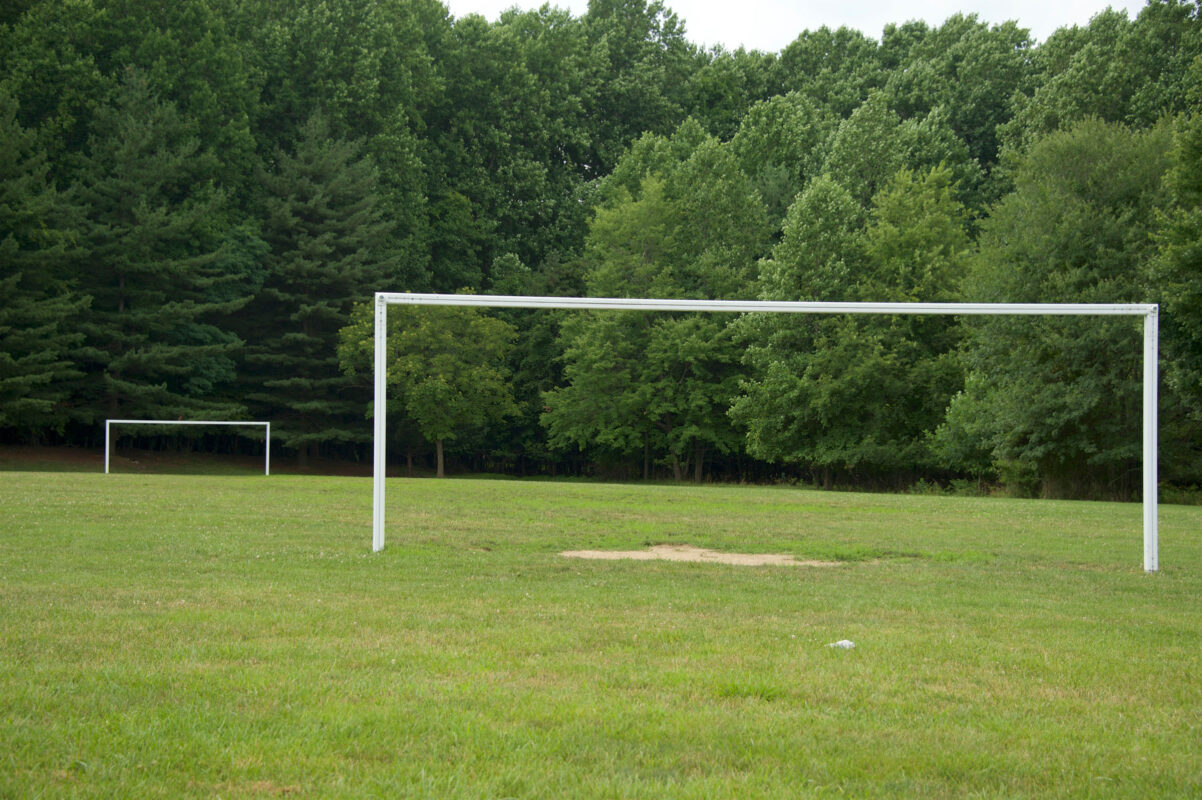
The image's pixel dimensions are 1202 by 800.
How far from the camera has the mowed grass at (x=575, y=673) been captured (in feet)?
15.5

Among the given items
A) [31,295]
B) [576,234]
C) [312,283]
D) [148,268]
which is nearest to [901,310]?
[31,295]

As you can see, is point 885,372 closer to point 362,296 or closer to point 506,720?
point 362,296

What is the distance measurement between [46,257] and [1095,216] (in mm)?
41908

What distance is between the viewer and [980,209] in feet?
178

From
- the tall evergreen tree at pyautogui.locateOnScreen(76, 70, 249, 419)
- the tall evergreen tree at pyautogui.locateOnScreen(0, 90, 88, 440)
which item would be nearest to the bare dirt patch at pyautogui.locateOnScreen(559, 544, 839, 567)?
the tall evergreen tree at pyautogui.locateOnScreen(0, 90, 88, 440)

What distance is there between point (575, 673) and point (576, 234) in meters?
59.8

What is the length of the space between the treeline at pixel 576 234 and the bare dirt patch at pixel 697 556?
985 inches

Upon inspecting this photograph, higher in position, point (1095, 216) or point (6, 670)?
point (1095, 216)

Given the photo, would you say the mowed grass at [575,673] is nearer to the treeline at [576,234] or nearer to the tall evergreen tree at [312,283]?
the treeline at [576,234]

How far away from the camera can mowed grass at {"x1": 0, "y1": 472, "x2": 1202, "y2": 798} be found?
4719 millimetres

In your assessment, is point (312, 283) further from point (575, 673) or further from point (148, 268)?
point (575, 673)

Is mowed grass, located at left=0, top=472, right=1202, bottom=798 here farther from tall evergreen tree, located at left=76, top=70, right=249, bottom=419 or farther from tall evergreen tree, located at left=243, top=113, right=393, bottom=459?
tall evergreen tree, located at left=243, top=113, right=393, bottom=459

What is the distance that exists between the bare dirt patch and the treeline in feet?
82.1

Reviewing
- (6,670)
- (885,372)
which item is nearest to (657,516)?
(6,670)
